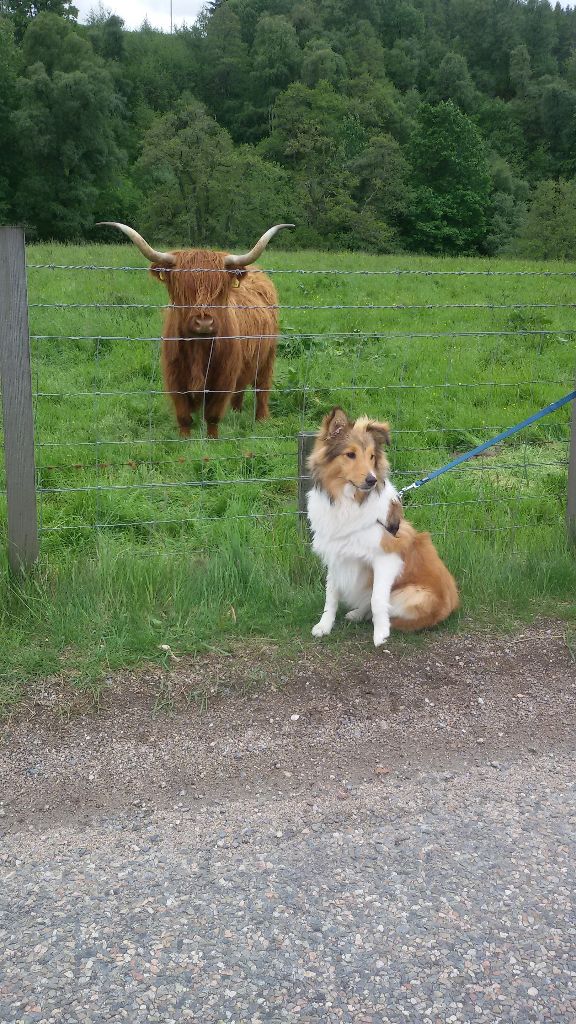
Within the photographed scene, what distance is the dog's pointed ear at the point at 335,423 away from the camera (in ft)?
13.2

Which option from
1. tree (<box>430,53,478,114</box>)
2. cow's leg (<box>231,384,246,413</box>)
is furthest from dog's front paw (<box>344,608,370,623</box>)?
tree (<box>430,53,478,114</box>)

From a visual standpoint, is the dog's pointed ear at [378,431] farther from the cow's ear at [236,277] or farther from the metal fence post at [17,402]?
the cow's ear at [236,277]

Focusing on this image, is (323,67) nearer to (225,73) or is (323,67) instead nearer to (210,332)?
(225,73)

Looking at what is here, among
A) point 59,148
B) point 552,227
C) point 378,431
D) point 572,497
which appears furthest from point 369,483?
point 59,148

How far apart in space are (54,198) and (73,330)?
1486 inches

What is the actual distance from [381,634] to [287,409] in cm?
526

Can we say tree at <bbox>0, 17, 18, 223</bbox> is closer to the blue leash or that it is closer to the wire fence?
the wire fence

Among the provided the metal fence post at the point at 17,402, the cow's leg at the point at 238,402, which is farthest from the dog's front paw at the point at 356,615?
the cow's leg at the point at 238,402

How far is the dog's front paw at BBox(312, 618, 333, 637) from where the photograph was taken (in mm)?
4233

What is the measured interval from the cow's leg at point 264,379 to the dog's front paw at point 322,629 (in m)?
4.85

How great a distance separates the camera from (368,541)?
4117mm

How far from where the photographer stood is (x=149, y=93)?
62.1 meters

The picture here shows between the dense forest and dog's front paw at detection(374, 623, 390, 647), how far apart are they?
1411 inches

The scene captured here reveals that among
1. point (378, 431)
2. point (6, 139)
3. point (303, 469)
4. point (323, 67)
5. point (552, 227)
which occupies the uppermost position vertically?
point (323, 67)
